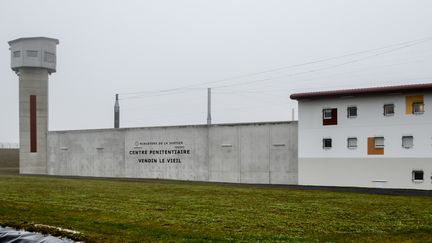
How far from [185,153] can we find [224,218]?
30.1 m

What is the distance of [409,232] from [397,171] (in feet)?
69.4

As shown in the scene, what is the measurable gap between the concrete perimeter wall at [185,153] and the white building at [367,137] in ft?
7.57

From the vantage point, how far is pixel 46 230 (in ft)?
39.1

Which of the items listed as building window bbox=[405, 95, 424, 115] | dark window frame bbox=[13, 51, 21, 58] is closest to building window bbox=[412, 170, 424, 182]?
building window bbox=[405, 95, 424, 115]

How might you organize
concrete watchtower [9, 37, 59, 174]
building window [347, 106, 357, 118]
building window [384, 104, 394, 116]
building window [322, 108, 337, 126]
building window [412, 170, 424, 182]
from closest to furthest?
building window [412, 170, 424, 182]
building window [384, 104, 394, 116]
building window [347, 106, 357, 118]
building window [322, 108, 337, 126]
concrete watchtower [9, 37, 59, 174]

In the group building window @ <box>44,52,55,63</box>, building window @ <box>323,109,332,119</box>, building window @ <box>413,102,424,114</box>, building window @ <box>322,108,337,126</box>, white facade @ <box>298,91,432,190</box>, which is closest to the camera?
white facade @ <box>298,91,432,190</box>

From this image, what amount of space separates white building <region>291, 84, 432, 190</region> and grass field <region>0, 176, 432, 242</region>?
10.0 m

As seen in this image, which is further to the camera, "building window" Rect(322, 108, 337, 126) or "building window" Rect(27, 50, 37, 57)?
"building window" Rect(27, 50, 37, 57)

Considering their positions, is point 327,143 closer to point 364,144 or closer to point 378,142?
point 364,144

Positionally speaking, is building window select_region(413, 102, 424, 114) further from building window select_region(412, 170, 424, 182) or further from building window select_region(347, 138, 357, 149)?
building window select_region(347, 138, 357, 149)

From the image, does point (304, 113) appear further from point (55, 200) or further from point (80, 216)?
point (80, 216)

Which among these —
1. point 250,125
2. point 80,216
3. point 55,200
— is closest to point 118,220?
point 80,216

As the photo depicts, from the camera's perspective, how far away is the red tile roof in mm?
33750

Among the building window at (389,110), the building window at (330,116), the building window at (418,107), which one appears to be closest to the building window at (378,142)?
the building window at (389,110)
